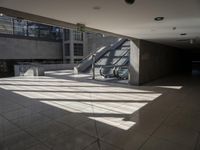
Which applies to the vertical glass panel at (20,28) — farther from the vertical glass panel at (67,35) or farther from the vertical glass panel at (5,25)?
the vertical glass panel at (67,35)

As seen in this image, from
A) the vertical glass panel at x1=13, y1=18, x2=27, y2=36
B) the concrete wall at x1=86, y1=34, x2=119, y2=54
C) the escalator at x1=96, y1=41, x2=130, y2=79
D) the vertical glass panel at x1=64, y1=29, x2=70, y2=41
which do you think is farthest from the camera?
the concrete wall at x1=86, y1=34, x2=119, y2=54

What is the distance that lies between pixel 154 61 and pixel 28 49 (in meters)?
14.5

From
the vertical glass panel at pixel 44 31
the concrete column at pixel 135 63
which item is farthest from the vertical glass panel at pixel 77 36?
the concrete column at pixel 135 63

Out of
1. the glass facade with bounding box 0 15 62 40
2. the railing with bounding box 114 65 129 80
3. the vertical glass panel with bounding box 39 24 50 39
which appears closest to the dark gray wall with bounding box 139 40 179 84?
the railing with bounding box 114 65 129 80

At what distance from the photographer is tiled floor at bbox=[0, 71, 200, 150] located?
217 centimetres

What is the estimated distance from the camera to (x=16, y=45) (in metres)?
16.0

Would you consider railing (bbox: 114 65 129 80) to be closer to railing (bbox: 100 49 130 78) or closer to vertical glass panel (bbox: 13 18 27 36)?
railing (bbox: 100 49 130 78)

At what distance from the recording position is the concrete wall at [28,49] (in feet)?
50.2

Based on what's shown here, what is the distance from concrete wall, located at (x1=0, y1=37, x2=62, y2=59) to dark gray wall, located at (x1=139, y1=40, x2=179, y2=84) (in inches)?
563

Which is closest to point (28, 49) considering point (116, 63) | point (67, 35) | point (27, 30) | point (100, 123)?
point (27, 30)

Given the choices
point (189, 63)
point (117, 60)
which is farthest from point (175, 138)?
point (189, 63)

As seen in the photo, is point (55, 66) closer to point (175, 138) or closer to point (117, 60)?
point (117, 60)

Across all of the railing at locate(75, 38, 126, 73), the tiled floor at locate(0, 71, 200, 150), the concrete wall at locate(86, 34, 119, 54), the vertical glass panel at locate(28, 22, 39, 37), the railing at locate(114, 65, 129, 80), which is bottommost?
the tiled floor at locate(0, 71, 200, 150)

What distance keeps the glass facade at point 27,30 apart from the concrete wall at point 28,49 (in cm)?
85
